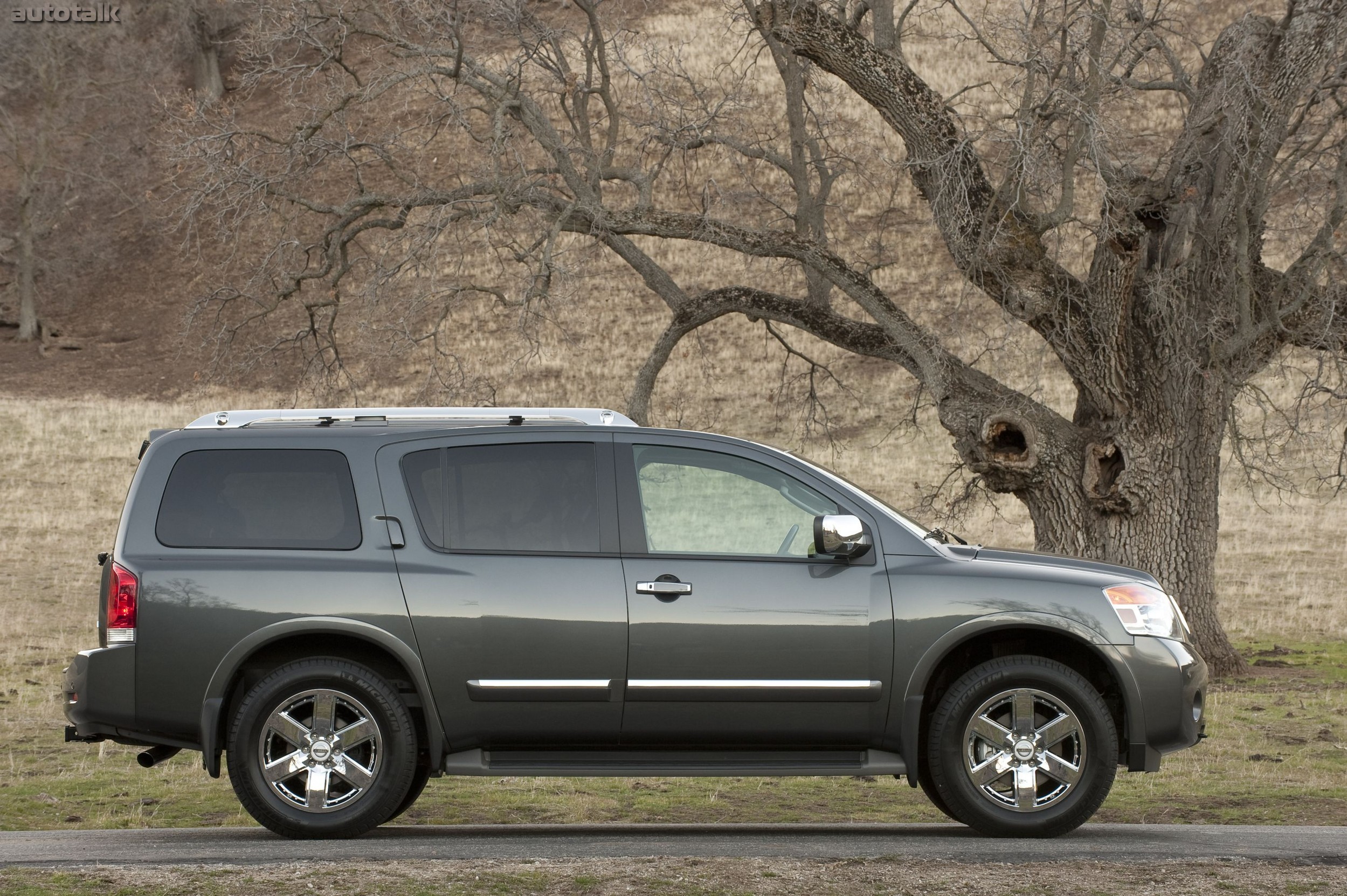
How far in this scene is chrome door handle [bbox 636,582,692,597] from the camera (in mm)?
7066

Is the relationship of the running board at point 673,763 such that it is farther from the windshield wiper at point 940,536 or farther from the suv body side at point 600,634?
the windshield wiper at point 940,536

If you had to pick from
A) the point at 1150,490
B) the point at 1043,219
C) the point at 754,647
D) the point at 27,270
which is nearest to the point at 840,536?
the point at 754,647

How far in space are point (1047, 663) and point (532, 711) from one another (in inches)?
93.2

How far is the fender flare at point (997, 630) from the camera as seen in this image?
709 centimetres

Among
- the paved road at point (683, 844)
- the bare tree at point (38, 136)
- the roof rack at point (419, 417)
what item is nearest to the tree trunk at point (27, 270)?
the bare tree at point (38, 136)

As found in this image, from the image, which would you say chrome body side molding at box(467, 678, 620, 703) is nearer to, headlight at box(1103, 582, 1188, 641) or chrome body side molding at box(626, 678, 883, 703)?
chrome body side molding at box(626, 678, 883, 703)

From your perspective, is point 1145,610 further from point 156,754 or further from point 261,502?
point 156,754

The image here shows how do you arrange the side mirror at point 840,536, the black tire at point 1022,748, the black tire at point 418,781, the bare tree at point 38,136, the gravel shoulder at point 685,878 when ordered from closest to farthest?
1. the gravel shoulder at point 685,878
2. the side mirror at point 840,536
3. the black tire at point 1022,748
4. the black tire at point 418,781
5. the bare tree at point 38,136

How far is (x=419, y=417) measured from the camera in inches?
295

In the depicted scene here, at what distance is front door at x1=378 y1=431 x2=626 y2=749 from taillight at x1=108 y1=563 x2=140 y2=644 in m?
1.18

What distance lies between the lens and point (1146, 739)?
23.4 feet

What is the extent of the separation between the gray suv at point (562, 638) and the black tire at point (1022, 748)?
12 mm

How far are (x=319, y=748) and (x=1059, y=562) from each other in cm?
353

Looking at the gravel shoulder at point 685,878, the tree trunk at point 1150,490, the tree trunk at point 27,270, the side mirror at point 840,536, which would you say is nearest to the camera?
the gravel shoulder at point 685,878
